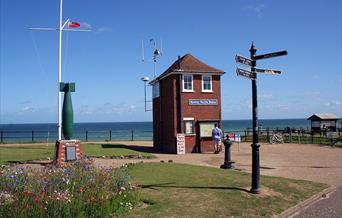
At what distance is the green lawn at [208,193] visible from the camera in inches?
393

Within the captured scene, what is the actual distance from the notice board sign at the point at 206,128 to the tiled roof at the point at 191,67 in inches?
135

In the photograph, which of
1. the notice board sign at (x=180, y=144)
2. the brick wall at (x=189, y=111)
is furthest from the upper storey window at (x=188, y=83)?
the notice board sign at (x=180, y=144)

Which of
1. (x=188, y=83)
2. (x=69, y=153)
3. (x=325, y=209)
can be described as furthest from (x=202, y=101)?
(x=325, y=209)

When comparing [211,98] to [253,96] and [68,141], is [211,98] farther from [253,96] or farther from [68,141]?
[253,96]

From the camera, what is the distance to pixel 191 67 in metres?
30.4

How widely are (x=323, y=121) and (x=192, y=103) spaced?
102 feet

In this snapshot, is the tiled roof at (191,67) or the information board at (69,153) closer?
the information board at (69,153)

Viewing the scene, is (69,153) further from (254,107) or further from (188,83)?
(188,83)

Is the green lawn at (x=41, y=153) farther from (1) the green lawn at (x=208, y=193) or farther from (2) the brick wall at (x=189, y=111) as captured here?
(1) the green lawn at (x=208, y=193)

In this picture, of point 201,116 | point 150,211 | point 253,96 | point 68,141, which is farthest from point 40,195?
point 201,116

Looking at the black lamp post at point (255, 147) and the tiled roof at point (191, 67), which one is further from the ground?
the tiled roof at point (191, 67)

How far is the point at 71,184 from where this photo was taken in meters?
9.52

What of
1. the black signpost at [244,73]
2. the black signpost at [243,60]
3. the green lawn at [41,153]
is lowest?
the green lawn at [41,153]

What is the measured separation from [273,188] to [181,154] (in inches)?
596
